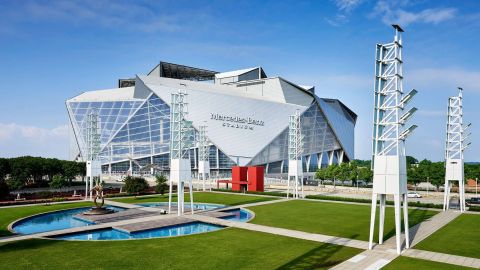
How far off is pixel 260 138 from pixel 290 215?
204ft

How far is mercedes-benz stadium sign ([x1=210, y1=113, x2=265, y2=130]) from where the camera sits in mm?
91938

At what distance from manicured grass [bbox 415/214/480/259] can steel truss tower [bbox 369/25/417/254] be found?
1.98 metres

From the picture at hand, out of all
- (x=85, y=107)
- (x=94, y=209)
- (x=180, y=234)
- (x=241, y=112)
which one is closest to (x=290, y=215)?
(x=180, y=234)

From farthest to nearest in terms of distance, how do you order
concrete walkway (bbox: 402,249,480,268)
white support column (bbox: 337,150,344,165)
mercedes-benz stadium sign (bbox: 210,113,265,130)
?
white support column (bbox: 337,150,344,165) → mercedes-benz stadium sign (bbox: 210,113,265,130) → concrete walkway (bbox: 402,249,480,268)

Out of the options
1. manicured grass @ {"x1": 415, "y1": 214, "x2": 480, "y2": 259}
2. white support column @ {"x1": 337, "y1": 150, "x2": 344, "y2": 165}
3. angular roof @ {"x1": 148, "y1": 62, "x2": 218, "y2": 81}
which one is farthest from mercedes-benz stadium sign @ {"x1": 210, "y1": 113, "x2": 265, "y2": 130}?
manicured grass @ {"x1": 415, "y1": 214, "x2": 480, "y2": 259}

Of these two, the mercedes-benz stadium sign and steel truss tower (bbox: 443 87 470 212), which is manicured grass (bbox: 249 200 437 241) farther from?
the mercedes-benz stadium sign

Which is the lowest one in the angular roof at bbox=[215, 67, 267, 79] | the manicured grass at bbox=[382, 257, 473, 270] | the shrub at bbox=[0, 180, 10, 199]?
the manicured grass at bbox=[382, 257, 473, 270]

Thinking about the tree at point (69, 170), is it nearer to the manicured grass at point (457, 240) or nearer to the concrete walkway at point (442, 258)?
the manicured grass at point (457, 240)

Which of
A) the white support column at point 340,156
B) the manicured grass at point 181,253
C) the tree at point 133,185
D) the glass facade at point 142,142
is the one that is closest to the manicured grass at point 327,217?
the manicured grass at point 181,253

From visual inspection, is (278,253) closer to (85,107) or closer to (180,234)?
(180,234)

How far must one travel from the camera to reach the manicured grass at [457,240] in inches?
897

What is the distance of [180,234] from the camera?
93.5ft

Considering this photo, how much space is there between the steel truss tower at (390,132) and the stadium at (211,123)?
6590 cm

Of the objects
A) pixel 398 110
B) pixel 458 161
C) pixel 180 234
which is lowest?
pixel 180 234
